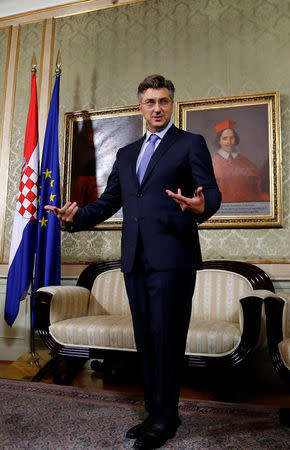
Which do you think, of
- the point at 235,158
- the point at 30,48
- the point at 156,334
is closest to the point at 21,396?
the point at 156,334

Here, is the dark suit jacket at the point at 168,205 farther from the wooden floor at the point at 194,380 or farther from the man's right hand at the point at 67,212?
the wooden floor at the point at 194,380

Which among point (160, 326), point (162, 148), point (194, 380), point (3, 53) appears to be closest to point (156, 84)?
point (162, 148)

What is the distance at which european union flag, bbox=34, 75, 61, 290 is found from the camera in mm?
3014

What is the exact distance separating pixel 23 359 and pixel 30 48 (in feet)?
9.08

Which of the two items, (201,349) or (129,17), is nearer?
(201,349)

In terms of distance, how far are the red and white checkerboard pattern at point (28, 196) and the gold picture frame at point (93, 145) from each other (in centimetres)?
33

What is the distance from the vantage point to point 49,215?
310 centimetres

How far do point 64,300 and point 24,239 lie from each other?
0.71m

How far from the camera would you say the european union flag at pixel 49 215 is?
3014 mm

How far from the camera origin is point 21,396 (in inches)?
84.7

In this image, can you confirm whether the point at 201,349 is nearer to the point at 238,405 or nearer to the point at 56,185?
the point at 238,405

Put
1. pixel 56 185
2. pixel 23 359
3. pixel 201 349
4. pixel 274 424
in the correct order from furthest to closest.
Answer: pixel 56 185 < pixel 23 359 < pixel 201 349 < pixel 274 424

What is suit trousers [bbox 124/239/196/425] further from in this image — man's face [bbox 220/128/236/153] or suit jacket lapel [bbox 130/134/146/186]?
man's face [bbox 220/128/236/153]

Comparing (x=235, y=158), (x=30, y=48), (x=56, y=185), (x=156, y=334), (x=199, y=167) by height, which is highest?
(x=30, y=48)
